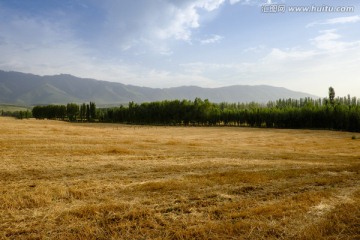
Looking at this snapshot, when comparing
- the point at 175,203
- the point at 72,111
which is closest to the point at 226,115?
the point at 72,111

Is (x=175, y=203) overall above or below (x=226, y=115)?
below

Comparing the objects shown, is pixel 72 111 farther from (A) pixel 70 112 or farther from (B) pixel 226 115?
(B) pixel 226 115

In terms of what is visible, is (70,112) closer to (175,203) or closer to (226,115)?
(226,115)

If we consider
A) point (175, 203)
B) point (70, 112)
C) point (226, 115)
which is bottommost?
point (175, 203)

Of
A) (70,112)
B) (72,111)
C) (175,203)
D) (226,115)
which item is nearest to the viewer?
(175,203)

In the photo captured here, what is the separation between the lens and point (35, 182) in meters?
14.7

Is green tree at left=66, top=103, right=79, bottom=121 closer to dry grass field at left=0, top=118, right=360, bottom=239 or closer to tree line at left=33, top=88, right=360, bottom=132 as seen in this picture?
tree line at left=33, top=88, right=360, bottom=132

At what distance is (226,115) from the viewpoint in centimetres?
14288

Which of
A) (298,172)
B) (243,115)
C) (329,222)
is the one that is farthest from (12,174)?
(243,115)

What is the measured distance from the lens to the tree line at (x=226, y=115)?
110m

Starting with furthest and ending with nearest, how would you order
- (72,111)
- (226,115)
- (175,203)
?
(72,111), (226,115), (175,203)

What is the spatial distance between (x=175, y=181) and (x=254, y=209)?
18.3 ft

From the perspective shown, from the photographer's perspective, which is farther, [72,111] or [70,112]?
[70,112]

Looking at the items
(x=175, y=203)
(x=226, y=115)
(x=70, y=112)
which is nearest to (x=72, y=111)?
(x=70, y=112)
